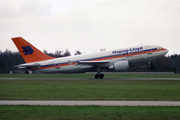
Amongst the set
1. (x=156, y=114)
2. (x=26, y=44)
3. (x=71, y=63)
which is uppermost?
(x=26, y=44)

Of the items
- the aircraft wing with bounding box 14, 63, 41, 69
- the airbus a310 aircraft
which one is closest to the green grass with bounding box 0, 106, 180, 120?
the airbus a310 aircraft

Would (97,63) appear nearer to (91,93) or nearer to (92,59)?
(92,59)

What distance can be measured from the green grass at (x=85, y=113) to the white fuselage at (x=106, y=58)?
27343mm

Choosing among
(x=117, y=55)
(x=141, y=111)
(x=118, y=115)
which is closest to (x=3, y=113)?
(x=118, y=115)

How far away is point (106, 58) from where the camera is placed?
1674 inches

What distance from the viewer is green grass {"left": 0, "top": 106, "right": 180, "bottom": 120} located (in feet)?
37.2

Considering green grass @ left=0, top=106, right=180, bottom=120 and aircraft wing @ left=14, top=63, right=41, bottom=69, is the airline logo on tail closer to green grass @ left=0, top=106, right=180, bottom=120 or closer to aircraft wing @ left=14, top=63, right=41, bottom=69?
aircraft wing @ left=14, top=63, right=41, bottom=69

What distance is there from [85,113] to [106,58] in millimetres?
30517

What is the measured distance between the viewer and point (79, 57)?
145 feet

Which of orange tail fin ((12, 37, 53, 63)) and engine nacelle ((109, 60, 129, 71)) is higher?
orange tail fin ((12, 37, 53, 63))

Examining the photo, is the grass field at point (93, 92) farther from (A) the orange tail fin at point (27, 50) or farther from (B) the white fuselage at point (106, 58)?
(A) the orange tail fin at point (27, 50)

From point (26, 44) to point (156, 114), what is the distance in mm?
34981

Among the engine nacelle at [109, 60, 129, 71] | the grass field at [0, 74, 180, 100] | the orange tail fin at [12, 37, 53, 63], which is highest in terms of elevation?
the orange tail fin at [12, 37, 53, 63]

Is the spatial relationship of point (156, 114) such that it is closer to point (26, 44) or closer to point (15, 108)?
point (15, 108)
